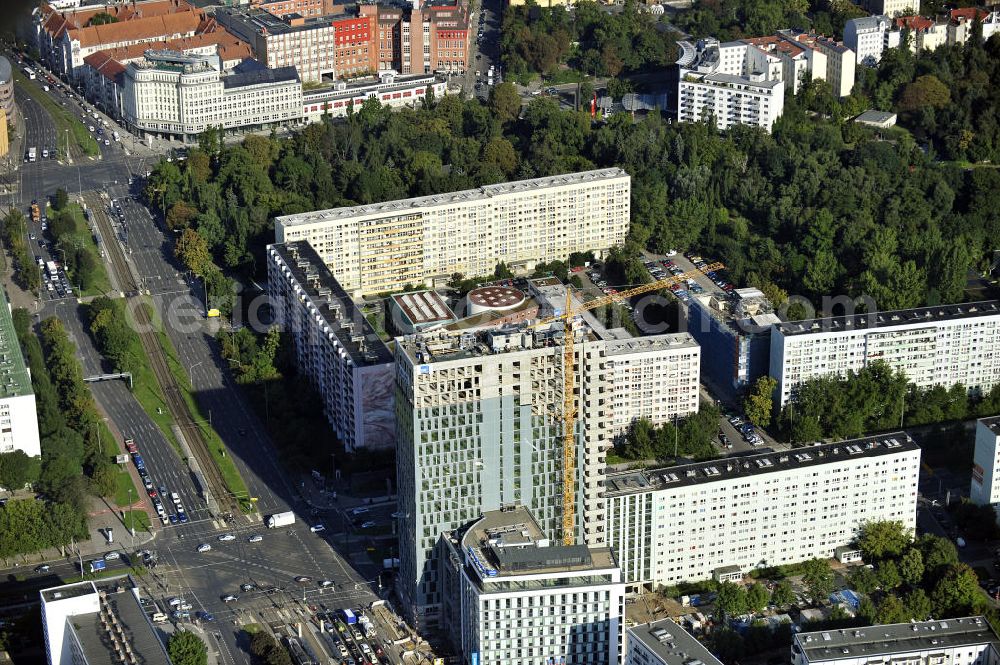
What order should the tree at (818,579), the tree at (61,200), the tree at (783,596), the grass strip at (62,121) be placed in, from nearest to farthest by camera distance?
the tree at (783,596) → the tree at (818,579) → the tree at (61,200) → the grass strip at (62,121)

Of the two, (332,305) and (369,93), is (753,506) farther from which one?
(369,93)

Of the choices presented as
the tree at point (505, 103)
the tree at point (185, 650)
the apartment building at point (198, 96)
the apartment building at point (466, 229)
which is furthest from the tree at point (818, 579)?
the apartment building at point (198, 96)

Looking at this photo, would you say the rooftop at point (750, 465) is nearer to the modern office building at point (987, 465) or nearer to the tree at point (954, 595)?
the modern office building at point (987, 465)

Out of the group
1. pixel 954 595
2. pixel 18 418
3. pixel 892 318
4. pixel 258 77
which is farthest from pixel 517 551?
pixel 258 77

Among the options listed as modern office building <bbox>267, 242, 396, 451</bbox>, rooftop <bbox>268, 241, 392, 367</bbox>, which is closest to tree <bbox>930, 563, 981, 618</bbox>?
modern office building <bbox>267, 242, 396, 451</bbox>

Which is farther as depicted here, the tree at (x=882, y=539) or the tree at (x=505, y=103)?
the tree at (x=505, y=103)

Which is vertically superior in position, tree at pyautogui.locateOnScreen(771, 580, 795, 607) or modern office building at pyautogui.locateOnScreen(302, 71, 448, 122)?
modern office building at pyautogui.locateOnScreen(302, 71, 448, 122)

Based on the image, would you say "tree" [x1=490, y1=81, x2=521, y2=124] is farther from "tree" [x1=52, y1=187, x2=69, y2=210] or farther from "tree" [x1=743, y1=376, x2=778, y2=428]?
"tree" [x1=743, y1=376, x2=778, y2=428]
